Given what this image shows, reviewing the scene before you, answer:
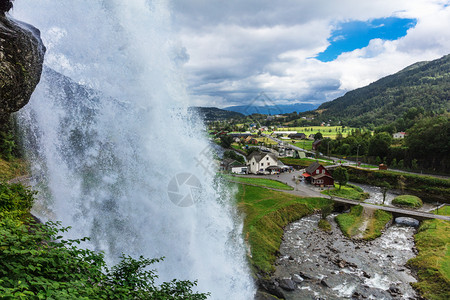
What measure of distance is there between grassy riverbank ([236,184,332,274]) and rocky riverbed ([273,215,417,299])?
4.23ft

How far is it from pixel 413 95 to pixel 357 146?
14236 cm

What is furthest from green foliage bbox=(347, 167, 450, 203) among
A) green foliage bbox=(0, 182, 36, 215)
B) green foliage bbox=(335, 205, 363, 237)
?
green foliage bbox=(0, 182, 36, 215)

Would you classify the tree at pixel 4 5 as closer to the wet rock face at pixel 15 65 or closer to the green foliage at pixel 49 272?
the wet rock face at pixel 15 65

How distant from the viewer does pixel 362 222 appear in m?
36.1

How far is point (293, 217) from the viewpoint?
123 ft

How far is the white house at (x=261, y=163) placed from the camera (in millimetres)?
67750

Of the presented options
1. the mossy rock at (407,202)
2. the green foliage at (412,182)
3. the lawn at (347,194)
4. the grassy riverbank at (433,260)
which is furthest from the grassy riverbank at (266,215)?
the green foliage at (412,182)

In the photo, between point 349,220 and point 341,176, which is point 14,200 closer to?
point 349,220

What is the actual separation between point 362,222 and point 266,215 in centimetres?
1519

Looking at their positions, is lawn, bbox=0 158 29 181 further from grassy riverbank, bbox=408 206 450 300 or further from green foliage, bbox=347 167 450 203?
green foliage, bbox=347 167 450 203

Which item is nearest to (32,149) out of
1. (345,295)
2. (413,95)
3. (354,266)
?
(345,295)

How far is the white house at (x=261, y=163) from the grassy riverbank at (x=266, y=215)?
65.2 ft

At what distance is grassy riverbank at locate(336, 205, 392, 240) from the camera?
32.5 metres

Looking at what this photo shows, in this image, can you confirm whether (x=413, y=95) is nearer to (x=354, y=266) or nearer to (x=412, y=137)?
(x=412, y=137)
